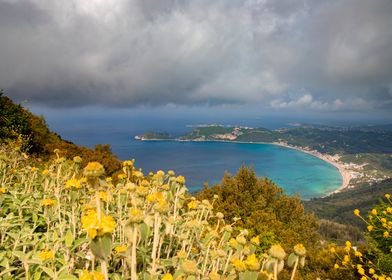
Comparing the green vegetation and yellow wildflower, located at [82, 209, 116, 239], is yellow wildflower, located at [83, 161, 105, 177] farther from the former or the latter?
yellow wildflower, located at [82, 209, 116, 239]

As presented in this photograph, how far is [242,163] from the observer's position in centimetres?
11800

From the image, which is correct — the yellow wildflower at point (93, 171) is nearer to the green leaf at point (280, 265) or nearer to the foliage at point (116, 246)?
the foliage at point (116, 246)

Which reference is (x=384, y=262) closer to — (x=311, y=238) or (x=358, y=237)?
(x=311, y=238)

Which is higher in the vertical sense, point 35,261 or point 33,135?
point 33,135

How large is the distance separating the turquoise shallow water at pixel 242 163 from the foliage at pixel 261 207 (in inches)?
2277

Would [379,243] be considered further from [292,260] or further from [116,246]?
[116,246]

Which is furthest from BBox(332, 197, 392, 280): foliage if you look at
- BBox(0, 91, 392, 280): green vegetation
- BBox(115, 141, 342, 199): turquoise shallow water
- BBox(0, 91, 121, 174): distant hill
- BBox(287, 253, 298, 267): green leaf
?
BBox(115, 141, 342, 199): turquoise shallow water

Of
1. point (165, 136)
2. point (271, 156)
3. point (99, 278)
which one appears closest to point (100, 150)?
point (99, 278)

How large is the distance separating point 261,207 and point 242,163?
104 meters

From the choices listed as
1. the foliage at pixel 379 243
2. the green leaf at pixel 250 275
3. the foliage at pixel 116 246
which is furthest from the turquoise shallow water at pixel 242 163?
the green leaf at pixel 250 275

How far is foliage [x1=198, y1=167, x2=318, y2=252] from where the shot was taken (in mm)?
12789

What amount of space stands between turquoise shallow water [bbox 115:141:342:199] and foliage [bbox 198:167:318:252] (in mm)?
57840

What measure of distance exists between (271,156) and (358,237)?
9090cm

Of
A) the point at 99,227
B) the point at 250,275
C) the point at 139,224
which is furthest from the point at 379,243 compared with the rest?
the point at 99,227
